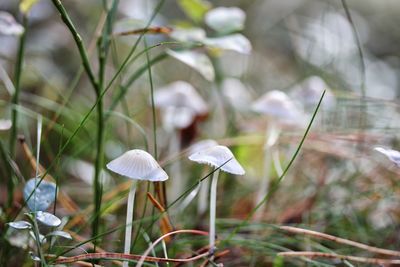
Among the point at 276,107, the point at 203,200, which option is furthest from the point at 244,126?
the point at 203,200

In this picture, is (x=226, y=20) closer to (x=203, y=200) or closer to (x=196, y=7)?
(x=196, y=7)

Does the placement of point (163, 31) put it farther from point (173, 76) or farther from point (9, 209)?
point (173, 76)

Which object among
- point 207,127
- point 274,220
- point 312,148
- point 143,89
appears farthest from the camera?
point 143,89

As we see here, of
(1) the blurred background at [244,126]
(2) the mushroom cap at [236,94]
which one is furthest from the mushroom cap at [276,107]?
(2) the mushroom cap at [236,94]

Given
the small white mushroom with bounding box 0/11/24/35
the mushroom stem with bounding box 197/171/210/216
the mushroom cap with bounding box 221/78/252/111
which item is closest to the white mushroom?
the mushroom stem with bounding box 197/171/210/216

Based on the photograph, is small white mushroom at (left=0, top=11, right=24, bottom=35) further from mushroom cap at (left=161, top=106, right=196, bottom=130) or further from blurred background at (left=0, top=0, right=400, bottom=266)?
mushroom cap at (left=161, top=106, right=196, bottom=130)

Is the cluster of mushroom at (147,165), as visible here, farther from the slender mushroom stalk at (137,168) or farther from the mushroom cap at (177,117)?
the mushroom cap at (177,117)

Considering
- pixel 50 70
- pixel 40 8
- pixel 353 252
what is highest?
pixel 40 8

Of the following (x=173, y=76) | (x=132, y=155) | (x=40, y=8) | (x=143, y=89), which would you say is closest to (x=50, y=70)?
(x=40, y=8)
